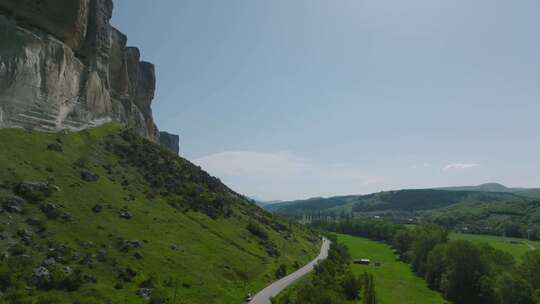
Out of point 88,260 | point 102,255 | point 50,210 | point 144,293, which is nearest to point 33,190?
point 50,210

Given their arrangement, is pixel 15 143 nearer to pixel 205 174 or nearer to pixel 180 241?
pixel 180 241

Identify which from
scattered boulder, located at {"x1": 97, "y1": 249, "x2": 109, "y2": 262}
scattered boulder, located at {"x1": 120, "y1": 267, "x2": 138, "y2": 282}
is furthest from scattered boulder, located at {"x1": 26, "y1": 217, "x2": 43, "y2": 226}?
scattered boulder, located at {"x1": 120, "y1": 267, "x2": 138, "y2": 282}

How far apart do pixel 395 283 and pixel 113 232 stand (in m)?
72.9

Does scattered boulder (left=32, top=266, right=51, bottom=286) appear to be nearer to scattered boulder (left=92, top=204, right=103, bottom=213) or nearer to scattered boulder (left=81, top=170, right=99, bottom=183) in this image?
scattered boulder (left=92, top=204, right=103, bottom=213)

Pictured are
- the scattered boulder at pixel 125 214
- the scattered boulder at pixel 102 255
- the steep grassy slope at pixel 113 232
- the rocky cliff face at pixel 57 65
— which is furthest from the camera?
the rocky cliff face at pixel 57 65

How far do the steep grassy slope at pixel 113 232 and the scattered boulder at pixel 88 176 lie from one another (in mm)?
276

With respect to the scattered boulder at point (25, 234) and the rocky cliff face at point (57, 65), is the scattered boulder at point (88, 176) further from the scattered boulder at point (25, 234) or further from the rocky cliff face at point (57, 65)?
the scattered boulder at point (25, 234)

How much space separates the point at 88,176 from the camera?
77.9 meters

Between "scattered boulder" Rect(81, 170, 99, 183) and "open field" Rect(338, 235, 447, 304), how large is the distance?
62344 mm

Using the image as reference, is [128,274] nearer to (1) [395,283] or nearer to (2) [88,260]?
(2) [88,260]

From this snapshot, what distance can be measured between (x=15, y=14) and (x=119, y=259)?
2543 inches

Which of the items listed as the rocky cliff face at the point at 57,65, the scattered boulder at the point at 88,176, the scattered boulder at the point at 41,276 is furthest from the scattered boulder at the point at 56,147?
the scattered boulder at the point at 41,276

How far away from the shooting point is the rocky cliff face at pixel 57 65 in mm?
78688

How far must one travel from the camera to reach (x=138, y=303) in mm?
47438
